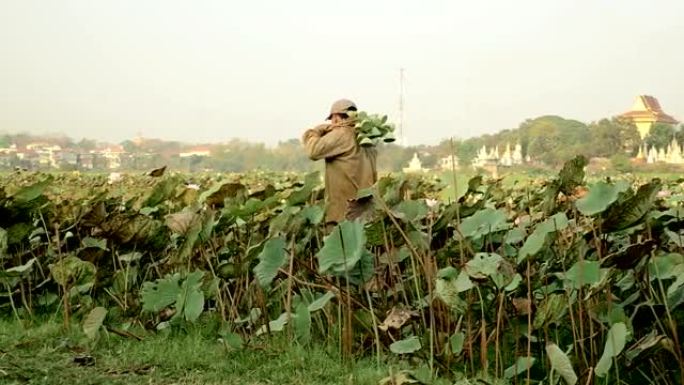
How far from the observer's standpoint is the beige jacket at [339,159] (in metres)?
4.60

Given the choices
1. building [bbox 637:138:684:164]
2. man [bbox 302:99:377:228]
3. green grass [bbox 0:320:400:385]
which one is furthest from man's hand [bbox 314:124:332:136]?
building [bbox 637:138:684:164]

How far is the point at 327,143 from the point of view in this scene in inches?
181

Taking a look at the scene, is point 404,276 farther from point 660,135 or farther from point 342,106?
point 660,135

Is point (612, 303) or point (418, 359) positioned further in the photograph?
point (418, 359)

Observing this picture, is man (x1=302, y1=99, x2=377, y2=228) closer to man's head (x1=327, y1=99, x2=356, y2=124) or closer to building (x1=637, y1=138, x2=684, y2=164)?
man's head (x1=327, y1=99, x2=356, y2=124)

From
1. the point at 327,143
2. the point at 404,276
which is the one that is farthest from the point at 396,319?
the point at 327,143

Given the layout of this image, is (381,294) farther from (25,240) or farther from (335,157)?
(25,240)

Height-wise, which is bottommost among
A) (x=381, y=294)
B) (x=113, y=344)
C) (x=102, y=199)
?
(x=113, y=344)

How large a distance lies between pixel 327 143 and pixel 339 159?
12cm

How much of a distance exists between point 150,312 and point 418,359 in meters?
1.36

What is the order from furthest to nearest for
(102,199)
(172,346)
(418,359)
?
(102,199)
(172,346)
(418,359)

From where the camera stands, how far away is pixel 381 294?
3.16 metres

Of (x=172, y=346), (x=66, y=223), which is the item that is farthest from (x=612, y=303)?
(x=66, y=223)

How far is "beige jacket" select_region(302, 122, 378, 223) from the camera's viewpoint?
181 inches
